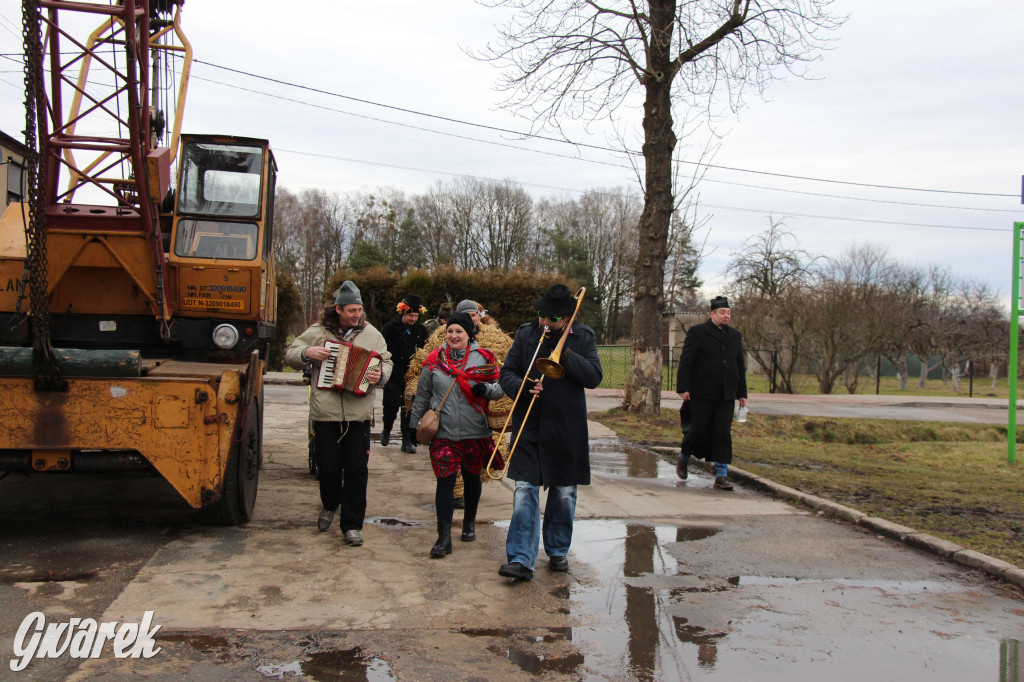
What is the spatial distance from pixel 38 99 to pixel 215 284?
6.21 feet

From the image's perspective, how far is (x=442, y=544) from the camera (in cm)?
597

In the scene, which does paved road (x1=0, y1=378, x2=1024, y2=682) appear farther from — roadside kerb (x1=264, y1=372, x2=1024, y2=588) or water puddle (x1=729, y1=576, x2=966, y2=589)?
roadside kerb (x1=264, y1=372, x2=1024, y2=588)

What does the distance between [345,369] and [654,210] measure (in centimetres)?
978

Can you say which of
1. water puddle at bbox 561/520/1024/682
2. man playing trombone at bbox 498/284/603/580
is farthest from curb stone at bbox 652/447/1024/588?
man playing trombone at bbox 498/284/603/580

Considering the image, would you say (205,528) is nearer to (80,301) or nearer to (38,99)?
(80,301)

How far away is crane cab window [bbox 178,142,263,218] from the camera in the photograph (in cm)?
744

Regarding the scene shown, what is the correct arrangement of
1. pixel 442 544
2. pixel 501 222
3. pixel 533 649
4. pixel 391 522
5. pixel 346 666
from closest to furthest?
1. pixel 346 666
2. pixel 533 649
3. pixel 442 544
4. pixel 391 522
5. pixel 501 222

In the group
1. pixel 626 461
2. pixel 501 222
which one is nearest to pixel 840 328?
pixel 626 461

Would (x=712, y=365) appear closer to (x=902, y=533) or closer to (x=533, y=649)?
(x=902, y=533)

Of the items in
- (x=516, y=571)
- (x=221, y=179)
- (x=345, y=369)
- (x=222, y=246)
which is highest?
(x=221, y=179)

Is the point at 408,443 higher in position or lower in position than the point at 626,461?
higher

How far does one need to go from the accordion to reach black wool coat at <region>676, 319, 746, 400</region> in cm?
409

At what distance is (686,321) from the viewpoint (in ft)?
167

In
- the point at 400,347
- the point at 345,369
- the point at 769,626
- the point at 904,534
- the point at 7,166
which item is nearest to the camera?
the point at 769,626
